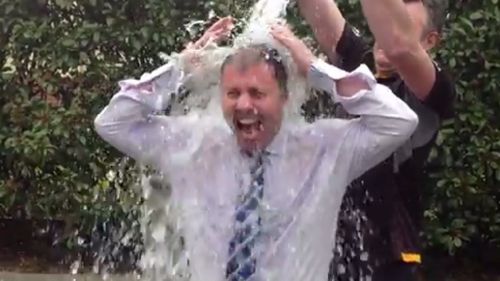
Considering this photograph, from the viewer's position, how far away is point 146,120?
364 centimetres

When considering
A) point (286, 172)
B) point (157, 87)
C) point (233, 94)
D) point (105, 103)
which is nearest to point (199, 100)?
point (157, 87)

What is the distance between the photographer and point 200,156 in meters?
3.56

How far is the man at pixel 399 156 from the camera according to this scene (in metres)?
3.50

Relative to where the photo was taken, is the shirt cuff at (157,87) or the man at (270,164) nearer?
the man at (270,164)

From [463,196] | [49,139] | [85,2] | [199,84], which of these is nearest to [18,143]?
[49,139]

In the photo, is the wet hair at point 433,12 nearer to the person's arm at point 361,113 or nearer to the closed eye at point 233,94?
the person's arm at point 361,113

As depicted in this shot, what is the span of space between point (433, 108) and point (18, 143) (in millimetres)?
4352

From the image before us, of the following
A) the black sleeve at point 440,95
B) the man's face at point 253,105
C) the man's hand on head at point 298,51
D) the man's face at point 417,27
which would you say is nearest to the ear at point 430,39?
the man's face at point 417,27

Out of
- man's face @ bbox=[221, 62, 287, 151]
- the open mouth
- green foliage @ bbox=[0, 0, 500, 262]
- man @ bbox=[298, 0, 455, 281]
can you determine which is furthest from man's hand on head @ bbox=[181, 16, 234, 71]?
green foliage @ bbox=[0, 0, 500, 262]

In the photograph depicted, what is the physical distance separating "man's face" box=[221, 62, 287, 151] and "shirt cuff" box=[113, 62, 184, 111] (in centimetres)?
22

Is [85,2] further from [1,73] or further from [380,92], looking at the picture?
[380,92]

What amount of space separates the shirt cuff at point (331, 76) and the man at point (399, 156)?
0.33 feet

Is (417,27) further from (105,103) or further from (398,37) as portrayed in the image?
(105,103)

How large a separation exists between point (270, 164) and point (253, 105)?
0.17 meters
